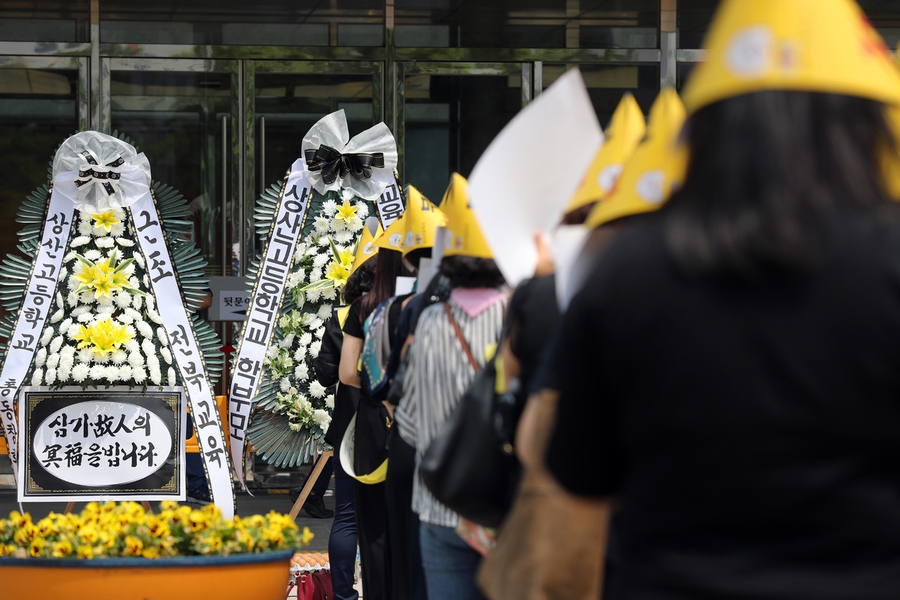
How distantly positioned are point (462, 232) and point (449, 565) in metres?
0.92

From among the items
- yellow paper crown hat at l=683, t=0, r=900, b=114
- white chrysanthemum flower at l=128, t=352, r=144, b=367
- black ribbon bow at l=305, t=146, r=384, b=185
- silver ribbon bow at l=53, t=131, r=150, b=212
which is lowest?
white chrysanthemum flower at l=128, t=352, r=144, b=367

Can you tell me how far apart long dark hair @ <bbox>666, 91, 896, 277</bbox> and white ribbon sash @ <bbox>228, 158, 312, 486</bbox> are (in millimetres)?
5553

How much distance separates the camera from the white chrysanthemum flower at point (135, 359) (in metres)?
5.96

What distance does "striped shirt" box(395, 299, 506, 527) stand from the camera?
3.10 metres

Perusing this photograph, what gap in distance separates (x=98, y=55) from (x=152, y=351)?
4105 millimetres

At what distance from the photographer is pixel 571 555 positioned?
6.49 ft

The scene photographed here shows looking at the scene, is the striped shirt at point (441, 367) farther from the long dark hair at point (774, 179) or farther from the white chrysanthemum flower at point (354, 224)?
the white chrysanthemum flower at point (354, 224)

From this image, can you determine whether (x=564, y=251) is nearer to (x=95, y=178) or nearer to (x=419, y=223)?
(x=419, y=223)

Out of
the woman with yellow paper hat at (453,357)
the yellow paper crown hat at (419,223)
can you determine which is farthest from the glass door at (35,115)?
the woman with yellow paper hat at (453,357)

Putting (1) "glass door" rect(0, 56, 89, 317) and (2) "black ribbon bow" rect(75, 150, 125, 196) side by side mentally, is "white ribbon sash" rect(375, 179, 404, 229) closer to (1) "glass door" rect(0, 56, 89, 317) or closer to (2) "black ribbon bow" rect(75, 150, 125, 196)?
(2) "black ribbon bow" rect(75, 150, 125, 196)

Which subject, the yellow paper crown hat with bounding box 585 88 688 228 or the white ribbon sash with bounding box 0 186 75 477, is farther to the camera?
the white ribbon sash with bounding box 0 186 75 477

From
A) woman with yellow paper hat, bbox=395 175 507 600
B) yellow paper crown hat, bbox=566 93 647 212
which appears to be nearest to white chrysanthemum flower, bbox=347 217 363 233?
woman with yellow paper hat, bbox=395 175 507 600

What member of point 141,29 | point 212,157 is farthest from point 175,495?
point 141,29

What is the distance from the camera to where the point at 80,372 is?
589 cm
